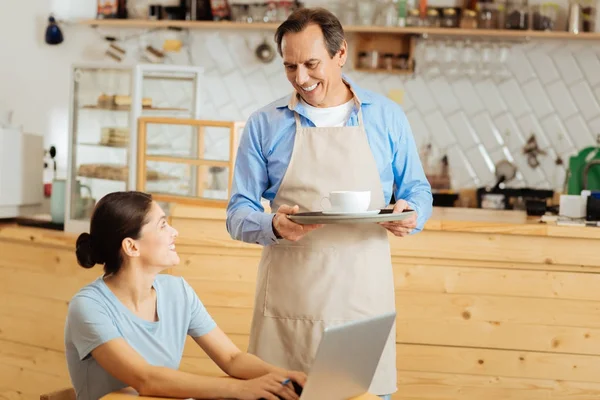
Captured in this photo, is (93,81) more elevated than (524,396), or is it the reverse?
(93,81)

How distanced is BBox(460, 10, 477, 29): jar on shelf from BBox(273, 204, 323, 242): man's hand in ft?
12.5

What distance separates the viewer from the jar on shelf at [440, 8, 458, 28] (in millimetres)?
5734

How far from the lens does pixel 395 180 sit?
2.52m

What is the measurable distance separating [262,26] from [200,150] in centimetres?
158

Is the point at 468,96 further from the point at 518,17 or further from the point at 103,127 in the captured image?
the point at 103,127

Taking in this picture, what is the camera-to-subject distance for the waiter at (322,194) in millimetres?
2400

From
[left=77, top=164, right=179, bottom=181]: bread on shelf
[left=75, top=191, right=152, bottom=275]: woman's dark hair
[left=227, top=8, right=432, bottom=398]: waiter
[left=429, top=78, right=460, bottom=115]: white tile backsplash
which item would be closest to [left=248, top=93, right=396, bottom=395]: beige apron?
[left=227, top=8, right=432, bottom=398]: waiter

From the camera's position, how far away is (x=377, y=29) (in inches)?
224

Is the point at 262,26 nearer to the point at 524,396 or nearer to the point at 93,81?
the point at 93,81

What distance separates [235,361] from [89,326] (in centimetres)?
35

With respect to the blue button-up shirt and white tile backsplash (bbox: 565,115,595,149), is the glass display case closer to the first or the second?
the blue button-up shirt

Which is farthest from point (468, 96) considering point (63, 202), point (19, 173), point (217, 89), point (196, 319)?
point (196, 319)

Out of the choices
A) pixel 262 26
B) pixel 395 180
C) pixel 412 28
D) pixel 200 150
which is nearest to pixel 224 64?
pixel 262 26

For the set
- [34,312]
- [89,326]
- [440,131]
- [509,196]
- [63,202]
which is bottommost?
[34,312]
